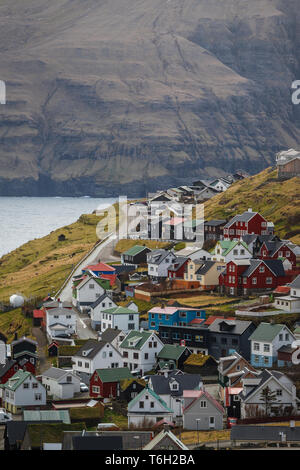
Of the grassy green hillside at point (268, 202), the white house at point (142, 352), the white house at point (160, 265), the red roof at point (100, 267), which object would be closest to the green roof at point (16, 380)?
the white house at point (142, 352)

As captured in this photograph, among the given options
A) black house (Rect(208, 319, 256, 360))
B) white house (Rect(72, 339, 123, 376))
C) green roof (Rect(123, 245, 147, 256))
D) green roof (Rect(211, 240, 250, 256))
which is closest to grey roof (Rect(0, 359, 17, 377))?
white house (Rect(72, 339, 123, 376))

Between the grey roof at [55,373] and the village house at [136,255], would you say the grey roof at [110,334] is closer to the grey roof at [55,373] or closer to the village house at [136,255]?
the grey roof at [55,373]

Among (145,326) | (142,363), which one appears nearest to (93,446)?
(142,363)

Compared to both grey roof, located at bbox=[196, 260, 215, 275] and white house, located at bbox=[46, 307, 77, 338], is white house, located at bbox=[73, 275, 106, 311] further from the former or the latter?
grey roof, located at bbox=[196, 260, 215, 275]

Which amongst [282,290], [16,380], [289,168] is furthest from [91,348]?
[289,168]

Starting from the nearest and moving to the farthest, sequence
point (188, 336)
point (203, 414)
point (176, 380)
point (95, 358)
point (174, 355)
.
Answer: point (203, 414)
point (176, 380)
point (95, 358)
point (174, 355)
point (188, 336)

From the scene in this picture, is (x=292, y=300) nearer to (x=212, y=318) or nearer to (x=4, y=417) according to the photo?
(x=212, y=318)
